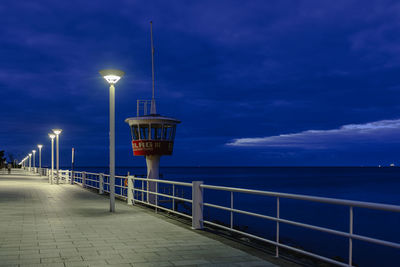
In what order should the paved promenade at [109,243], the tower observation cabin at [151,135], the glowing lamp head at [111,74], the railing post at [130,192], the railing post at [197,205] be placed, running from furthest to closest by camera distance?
1. the tower observation cabin at [151,135]
2. the railing post at [130,192]
3. the glowing lamp head at [111,74]
4. the railing post at [197,205]
5. the paved promenade at [109,243]

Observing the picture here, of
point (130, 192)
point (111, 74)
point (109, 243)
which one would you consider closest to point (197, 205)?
point (109, 243)

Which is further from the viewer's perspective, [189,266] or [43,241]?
[43,241]

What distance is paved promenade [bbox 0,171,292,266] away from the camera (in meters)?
5.85

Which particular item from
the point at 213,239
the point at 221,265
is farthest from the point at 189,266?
the point at 213,239

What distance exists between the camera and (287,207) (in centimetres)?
4853

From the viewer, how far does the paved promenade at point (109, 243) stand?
5.85 m

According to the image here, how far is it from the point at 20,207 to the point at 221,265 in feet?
31.9

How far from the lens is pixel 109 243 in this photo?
715 cm

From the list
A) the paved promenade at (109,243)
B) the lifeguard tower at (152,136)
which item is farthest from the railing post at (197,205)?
the lifeguard tower at (152,136)

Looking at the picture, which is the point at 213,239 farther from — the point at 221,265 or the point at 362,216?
the point at 362,216

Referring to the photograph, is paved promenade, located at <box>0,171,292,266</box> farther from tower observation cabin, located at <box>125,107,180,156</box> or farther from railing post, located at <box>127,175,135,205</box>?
tower observation cabin, located at <box>125,107,180,156</box>

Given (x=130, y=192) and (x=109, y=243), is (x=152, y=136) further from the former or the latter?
(x=109, y=243)

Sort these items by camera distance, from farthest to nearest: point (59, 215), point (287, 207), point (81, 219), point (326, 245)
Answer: point (287, 207) < point (326, 245) < point (59, 215) < point (81, 219)

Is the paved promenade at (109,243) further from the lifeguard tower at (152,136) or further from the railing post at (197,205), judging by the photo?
the lifeguard tower at (152,136)
